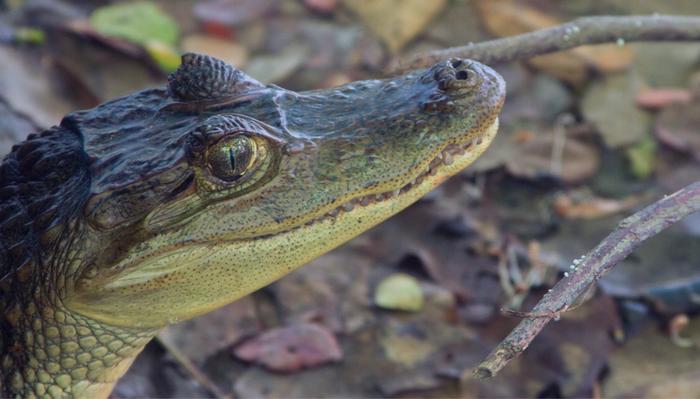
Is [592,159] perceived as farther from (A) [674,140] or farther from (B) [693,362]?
(B) [693,362]

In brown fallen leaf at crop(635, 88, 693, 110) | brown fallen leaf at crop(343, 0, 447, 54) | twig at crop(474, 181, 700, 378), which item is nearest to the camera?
twig at crop(474, 181, 700, 378)

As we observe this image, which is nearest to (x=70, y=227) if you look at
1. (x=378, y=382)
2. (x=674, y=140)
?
(x=378, y=382)

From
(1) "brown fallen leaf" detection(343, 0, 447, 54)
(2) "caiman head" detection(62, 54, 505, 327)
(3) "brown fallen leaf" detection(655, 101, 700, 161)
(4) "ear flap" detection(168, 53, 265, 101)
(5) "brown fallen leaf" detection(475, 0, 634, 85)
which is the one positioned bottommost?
(3) "brown fallen leaf" detection(655, 101, 700, 161)

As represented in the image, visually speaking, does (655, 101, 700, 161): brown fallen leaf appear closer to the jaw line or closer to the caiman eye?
the jaw line

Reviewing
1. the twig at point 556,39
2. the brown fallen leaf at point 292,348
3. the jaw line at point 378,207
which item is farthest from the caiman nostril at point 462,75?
the brown fallen leaf at point 292,348

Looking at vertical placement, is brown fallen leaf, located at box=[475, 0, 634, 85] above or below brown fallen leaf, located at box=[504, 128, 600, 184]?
above

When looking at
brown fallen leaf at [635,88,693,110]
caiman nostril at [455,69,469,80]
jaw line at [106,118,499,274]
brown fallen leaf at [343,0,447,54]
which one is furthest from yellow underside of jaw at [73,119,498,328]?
brown fallen leaf at [343,0,447,54]

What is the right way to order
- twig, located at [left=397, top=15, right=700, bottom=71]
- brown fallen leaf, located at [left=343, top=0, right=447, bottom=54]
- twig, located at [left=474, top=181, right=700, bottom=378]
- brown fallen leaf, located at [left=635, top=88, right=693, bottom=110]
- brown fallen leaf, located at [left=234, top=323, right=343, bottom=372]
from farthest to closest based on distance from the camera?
brown fallen leaf, located at [left=343, top=0, right=447, bottom=54] → brown fallen leaf, located at [left=635, top=88, right=693, bottom=110] → brown fallen leaf, located at [left=234, top=323, right=343, bottom=372] → twig, located at [left=397, top=15, right=700, bottom=71] → twig, located at [left=474, top=181, right=700, bottom=378]
